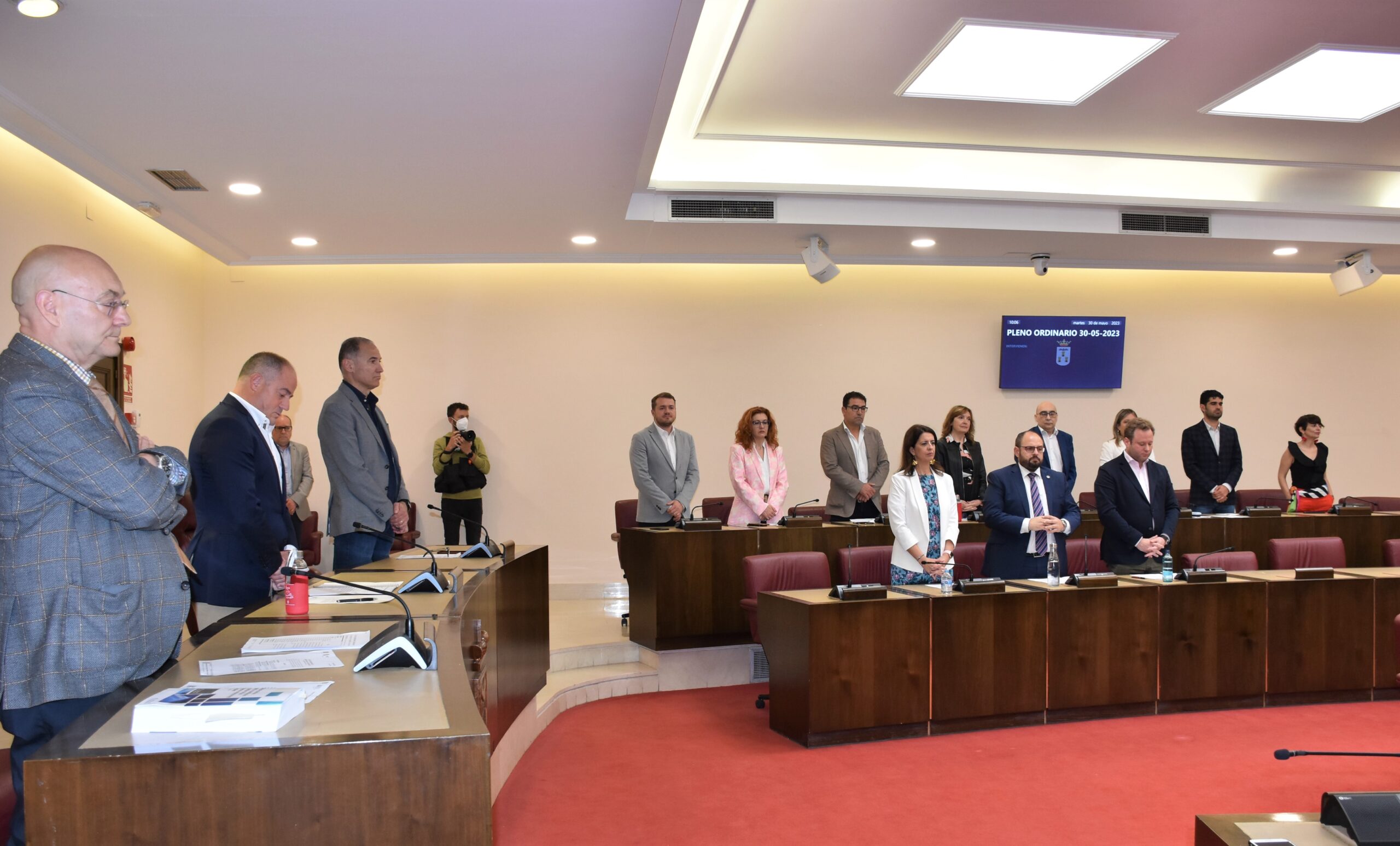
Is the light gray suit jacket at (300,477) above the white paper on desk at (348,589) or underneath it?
above

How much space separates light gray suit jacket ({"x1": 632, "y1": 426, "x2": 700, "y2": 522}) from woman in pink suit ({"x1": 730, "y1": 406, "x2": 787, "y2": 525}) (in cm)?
31

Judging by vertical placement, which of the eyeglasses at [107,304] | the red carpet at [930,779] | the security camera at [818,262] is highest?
the security camera at [818,262]

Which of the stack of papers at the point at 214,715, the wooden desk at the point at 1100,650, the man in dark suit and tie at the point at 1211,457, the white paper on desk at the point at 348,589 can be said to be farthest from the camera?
the man in dark suit and tie at the point at 1211,457

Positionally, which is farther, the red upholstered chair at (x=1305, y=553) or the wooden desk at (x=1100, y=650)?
the red upholstered chair at (x=1305, y=553)

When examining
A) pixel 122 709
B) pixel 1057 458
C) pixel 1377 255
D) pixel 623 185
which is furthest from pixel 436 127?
pixel 1377 255

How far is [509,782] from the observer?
4141mm

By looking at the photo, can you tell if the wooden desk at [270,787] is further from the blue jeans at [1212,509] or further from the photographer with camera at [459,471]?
the blue jeans at [1212,509]

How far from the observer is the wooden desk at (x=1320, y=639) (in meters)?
5.31

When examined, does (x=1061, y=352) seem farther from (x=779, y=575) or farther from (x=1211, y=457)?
(x=779, y=575)

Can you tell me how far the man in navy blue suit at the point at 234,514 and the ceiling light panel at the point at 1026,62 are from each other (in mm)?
3567

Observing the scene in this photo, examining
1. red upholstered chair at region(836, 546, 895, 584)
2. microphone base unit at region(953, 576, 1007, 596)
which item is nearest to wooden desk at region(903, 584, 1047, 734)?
microphone base unit at region(953, 576, 1007, 596)

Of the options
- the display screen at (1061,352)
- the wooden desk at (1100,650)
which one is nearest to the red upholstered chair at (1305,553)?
the wooden desk at (1100,650)

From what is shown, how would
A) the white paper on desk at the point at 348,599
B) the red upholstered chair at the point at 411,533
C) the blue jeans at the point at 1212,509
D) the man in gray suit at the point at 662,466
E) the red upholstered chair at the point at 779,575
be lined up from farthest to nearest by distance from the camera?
the blue jeans at the point at 1212,509 → the red upholstered chair at the point at 411,533 → the man in gray suit at the point at 662,466 → the red upholstered chair at the point at 779,575 → the white paper on desk at the point at 348,599

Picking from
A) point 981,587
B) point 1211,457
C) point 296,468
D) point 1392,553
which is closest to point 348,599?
point 981,587
